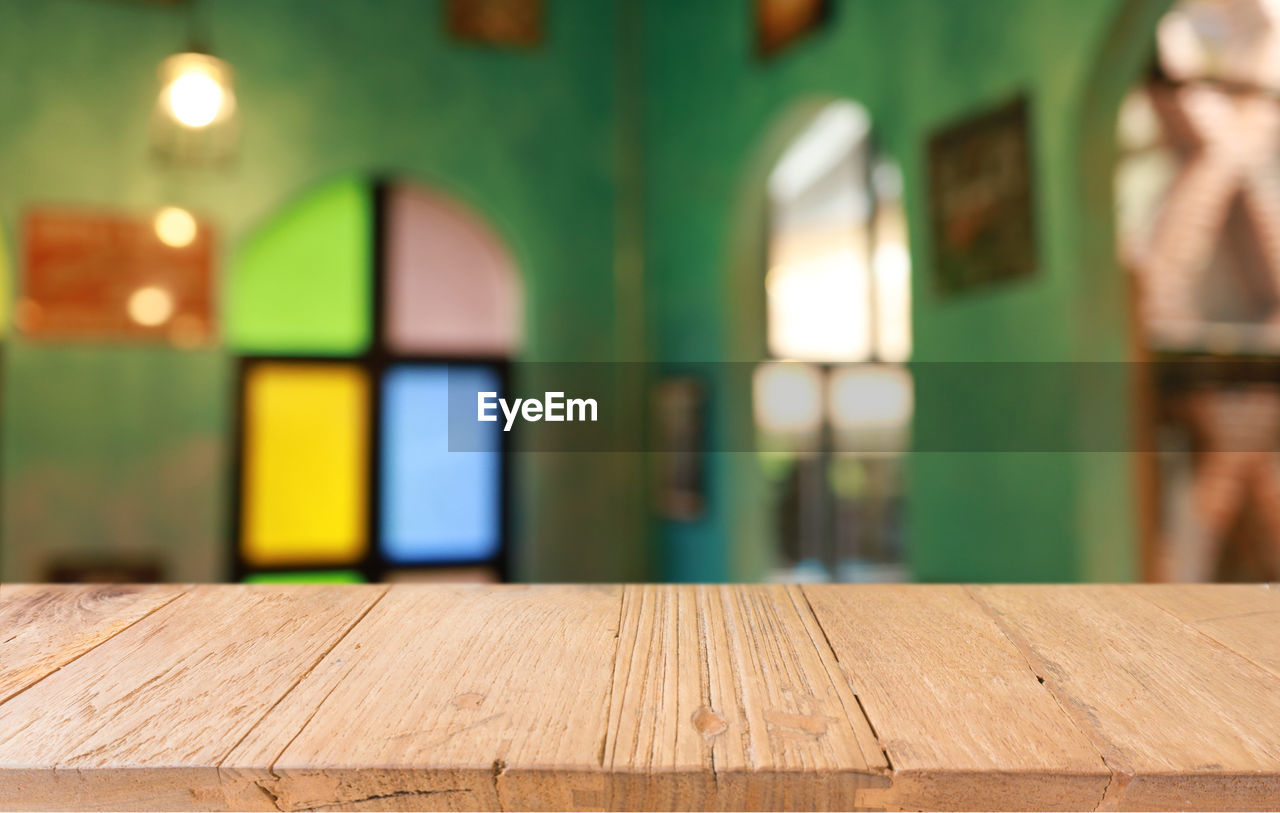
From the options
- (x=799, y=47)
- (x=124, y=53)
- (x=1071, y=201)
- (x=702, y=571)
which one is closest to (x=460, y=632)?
(x=1071, y=201)

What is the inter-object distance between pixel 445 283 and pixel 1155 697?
5.14m

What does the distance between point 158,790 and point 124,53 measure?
555cm

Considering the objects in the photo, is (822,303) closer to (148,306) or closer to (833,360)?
(833,360)

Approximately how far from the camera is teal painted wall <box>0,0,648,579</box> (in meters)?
4.74

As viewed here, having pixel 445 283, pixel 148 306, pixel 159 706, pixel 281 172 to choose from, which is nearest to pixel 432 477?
pixel 445 283

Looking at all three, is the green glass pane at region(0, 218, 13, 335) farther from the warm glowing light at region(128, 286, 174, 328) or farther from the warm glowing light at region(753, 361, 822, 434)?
the warm glowing light at region(753, 361, 822, 434)

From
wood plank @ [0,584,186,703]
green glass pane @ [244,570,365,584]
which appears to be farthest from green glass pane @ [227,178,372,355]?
wood plank @ [0,584,186,703]

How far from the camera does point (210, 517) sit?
15.9ft

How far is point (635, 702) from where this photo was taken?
51 centimetres

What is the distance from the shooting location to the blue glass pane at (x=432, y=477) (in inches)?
206

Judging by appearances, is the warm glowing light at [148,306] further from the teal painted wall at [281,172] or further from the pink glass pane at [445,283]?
the pink glass pane at [445,283]

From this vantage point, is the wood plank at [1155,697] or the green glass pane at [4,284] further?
the green glass pane at [4,284]

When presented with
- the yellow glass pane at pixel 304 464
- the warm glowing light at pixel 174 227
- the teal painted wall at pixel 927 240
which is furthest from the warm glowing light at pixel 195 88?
the teal painted wall at pixel 927 240

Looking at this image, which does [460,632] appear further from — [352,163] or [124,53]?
[124,53]
